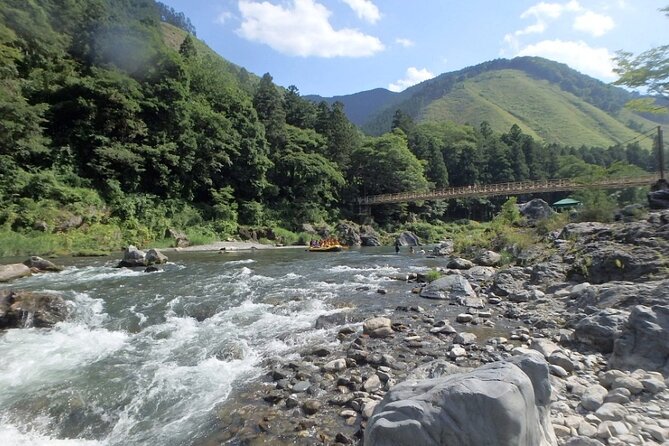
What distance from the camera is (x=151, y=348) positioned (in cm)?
764

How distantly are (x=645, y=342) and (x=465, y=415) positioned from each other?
4.50m

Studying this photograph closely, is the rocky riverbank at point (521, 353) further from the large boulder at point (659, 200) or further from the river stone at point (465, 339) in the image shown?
the large boulder at point (659, 200)

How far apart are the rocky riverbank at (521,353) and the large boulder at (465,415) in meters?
0.08

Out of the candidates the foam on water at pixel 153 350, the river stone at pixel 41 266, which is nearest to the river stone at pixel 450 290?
the foam on water at pixel 153 350

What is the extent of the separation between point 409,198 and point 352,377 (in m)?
42.9

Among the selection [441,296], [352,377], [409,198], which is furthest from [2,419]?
[409,198]

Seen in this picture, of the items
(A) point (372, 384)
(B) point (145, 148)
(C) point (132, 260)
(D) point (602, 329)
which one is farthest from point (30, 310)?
(B) point (145, 148)

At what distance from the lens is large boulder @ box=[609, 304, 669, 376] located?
5551 mm

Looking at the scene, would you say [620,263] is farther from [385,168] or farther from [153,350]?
[385,168]

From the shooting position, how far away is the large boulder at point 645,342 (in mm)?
5551

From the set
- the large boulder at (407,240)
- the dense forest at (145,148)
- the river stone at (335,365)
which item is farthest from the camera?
the large boulder at (407,240)

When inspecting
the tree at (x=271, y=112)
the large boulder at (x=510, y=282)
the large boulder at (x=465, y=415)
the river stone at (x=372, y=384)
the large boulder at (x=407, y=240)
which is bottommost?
the large boulder at (x=407, y=240)

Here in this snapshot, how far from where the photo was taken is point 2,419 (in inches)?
199

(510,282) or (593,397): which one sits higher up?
(593,397)
